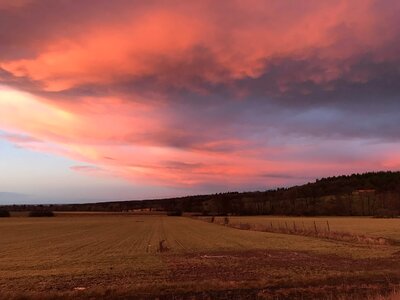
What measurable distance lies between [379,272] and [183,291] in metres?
11.3

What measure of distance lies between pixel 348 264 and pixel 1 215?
19463cm

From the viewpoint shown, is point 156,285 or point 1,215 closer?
point 156,285

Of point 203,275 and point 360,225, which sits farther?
point 360,225

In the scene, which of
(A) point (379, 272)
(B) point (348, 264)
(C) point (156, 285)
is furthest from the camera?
(B) point (348, 264)

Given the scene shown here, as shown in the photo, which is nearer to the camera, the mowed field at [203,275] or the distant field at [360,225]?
the mowed field at [203,275]

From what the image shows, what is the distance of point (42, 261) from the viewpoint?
31250mm

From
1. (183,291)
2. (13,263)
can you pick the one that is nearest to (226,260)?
(183,291)

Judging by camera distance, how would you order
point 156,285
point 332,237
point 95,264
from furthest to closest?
point 332,237 → point 95,264 → point 156,285

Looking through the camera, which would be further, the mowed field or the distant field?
the distant field

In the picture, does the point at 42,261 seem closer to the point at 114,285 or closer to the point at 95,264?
the point at 95,264

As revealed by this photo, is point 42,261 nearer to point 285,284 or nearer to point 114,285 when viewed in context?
point 114,285

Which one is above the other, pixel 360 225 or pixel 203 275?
pixel 360 225

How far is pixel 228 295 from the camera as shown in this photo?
16.8 metres

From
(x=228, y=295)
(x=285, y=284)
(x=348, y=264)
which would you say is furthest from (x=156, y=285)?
(x=348, y=264)
